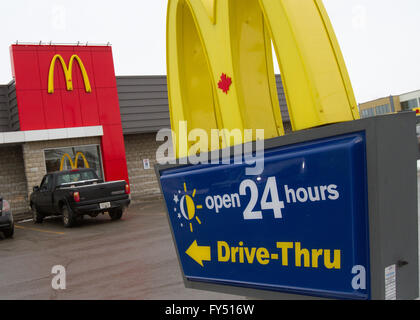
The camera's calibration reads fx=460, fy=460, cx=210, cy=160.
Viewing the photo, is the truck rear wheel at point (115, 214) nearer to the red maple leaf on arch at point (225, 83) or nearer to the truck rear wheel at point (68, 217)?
the truck rear wheel at point (68, 217)

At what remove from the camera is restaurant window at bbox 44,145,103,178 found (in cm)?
2033

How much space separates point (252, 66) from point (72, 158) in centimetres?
1906

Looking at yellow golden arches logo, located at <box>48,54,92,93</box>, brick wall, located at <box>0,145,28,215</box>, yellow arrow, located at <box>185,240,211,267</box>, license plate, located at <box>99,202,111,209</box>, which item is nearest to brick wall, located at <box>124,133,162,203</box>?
yellow golden arches logo, located at <box>48,54,92,93</box>

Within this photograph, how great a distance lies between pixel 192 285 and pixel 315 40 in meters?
1.69

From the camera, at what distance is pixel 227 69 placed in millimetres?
2707

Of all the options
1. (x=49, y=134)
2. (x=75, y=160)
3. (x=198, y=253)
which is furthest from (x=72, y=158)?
(x=198, y=253)

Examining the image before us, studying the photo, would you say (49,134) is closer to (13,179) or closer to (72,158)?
(72,158)

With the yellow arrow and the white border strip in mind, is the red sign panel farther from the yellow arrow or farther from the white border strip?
the yellow arrow

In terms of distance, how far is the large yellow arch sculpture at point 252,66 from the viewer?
226 centimetres

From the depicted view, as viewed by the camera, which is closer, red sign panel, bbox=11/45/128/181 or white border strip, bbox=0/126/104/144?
white border strip, bbox=0/126/104/144

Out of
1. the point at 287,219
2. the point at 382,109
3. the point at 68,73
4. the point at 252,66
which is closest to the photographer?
the point at 287,219

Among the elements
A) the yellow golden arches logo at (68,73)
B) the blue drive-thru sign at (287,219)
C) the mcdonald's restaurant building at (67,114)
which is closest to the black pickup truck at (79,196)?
the mcdonald's restaurant building at (67,114)

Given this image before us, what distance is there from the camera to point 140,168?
957 inches

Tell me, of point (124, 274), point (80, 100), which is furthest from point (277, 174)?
point (80, 100)
